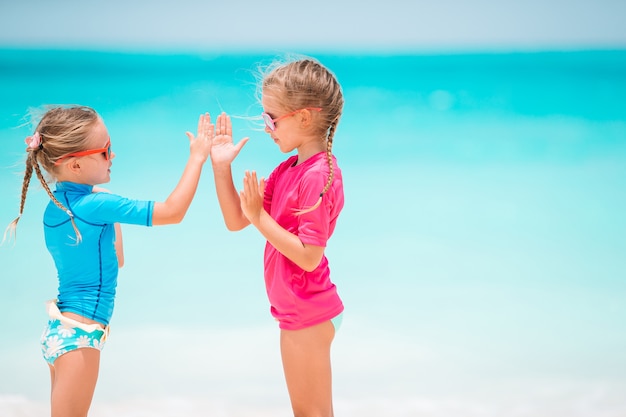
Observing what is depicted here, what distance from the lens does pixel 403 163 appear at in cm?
643

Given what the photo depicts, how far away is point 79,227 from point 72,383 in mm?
428

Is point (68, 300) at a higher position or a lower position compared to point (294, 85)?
lower

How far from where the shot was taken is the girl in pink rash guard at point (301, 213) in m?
2.24

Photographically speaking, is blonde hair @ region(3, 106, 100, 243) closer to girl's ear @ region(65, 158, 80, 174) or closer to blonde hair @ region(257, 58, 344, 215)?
girl's ear @ region(65, 158, 80, 174)

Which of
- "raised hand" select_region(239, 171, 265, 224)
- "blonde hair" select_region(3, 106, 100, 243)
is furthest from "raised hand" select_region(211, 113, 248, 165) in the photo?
"blonde hair" select_region(3, 106, 100, 243)

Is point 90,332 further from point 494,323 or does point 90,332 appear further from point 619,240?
point 619,240

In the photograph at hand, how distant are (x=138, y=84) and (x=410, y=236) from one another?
3777mm

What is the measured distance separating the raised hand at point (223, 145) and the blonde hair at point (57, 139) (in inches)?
13.8

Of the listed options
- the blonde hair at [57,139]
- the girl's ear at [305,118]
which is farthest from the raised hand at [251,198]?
the blonde hair at [57,139]

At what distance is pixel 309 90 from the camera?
2.32m

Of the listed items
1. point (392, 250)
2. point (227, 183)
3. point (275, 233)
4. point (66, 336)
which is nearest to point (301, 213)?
point (275, 233)

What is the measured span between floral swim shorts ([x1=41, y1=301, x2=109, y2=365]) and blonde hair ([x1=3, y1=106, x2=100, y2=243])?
0.23 meters

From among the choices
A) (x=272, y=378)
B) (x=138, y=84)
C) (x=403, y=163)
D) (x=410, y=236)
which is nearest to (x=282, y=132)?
(x=272, y=378)

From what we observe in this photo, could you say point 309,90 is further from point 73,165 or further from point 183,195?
point 73,165
